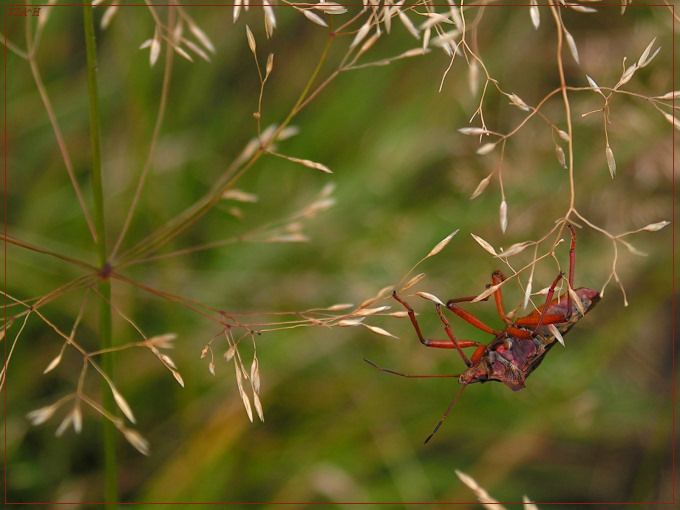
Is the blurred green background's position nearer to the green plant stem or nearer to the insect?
the green plant stem

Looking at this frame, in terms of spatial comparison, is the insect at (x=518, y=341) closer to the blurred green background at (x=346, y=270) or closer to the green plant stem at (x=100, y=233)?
the green plant stem at (x=100, y=233)

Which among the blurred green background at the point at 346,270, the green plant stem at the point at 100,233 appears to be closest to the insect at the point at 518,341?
the green plant stem at the point at 100,233

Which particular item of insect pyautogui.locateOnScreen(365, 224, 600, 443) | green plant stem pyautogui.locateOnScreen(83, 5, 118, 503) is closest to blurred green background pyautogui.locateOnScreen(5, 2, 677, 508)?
green plant stem pyautogui.locateOnScreen(83, 5, 118, 503)

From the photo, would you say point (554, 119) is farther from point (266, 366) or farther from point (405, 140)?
point (266, 366)

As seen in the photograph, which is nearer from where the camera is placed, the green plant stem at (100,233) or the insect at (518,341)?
the green plant stem at (100,233)

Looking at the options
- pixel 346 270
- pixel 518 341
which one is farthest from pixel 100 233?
pixel 346 270

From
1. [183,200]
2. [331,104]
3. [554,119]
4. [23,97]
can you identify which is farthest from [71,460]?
[554,119]
